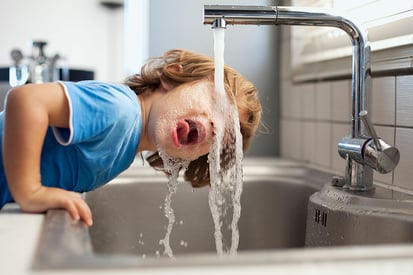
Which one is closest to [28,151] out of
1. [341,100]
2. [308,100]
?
[341,100]

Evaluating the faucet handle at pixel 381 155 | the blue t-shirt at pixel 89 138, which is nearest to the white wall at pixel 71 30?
the blue t-shirt at pixel 89 138

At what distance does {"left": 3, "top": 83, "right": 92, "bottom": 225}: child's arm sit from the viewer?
57 cm

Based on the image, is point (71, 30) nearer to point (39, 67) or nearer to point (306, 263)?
point (39, 67)

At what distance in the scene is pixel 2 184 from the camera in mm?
727

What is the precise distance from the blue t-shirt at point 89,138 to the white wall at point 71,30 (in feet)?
8.99

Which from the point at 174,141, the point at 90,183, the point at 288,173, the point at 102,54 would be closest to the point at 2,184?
the point at 90,183

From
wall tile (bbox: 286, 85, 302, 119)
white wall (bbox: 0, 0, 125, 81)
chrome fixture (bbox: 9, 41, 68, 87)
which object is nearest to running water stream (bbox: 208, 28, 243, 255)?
wall tile (bbox: 286, 85, 302, 119)

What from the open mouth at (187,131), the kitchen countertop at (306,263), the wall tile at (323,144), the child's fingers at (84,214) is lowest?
the child's fingers at (84,214)

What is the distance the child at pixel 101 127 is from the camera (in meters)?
0.60

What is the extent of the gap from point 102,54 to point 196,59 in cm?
275

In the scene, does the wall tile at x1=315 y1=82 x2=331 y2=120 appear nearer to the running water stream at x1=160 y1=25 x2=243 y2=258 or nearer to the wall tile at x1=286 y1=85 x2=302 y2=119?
the wall tile at x1=286 y1=85 x2=302 y2=119

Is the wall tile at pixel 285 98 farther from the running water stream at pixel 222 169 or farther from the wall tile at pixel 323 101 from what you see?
the running water stream at pixel 222 169

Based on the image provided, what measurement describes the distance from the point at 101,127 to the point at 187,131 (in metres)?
0.14

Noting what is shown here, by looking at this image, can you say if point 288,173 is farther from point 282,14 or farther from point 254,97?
point 282,14
